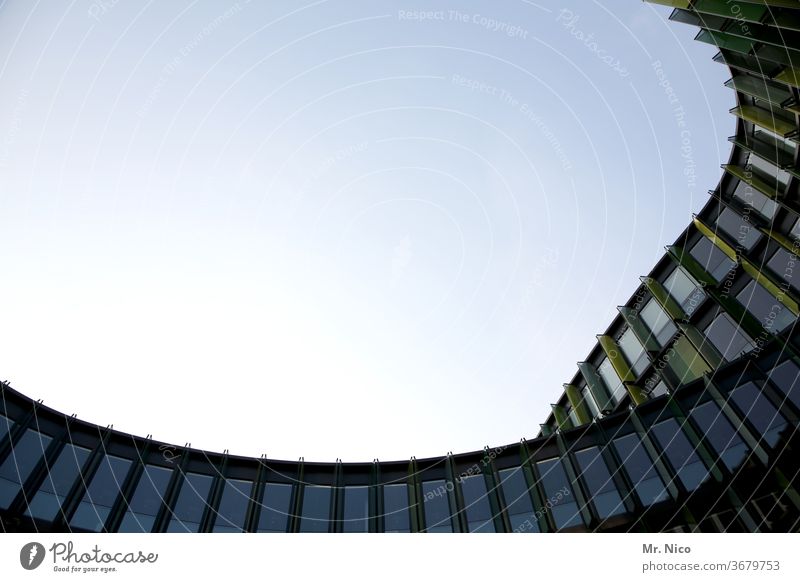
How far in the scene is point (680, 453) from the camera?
19.7 m

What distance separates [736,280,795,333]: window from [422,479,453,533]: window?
57.2ft

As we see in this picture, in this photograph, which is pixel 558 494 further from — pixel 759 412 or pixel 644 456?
pixel 759 412

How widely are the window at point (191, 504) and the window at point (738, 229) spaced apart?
31.2 m

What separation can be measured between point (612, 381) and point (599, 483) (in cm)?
1230

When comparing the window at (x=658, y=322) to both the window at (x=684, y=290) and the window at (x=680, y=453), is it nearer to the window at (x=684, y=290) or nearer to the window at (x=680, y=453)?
the window at (x=684, y=290)

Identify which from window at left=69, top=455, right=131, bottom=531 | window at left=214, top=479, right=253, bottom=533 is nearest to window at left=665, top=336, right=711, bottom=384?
window at left=214, top=479, right=253, bottom=533

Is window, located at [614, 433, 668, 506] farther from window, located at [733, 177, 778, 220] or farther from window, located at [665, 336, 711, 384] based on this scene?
window, located at [733, 177, 778, 220]

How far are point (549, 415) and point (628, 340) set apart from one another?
31.4 ft

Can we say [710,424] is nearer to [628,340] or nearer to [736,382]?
[736,382]
